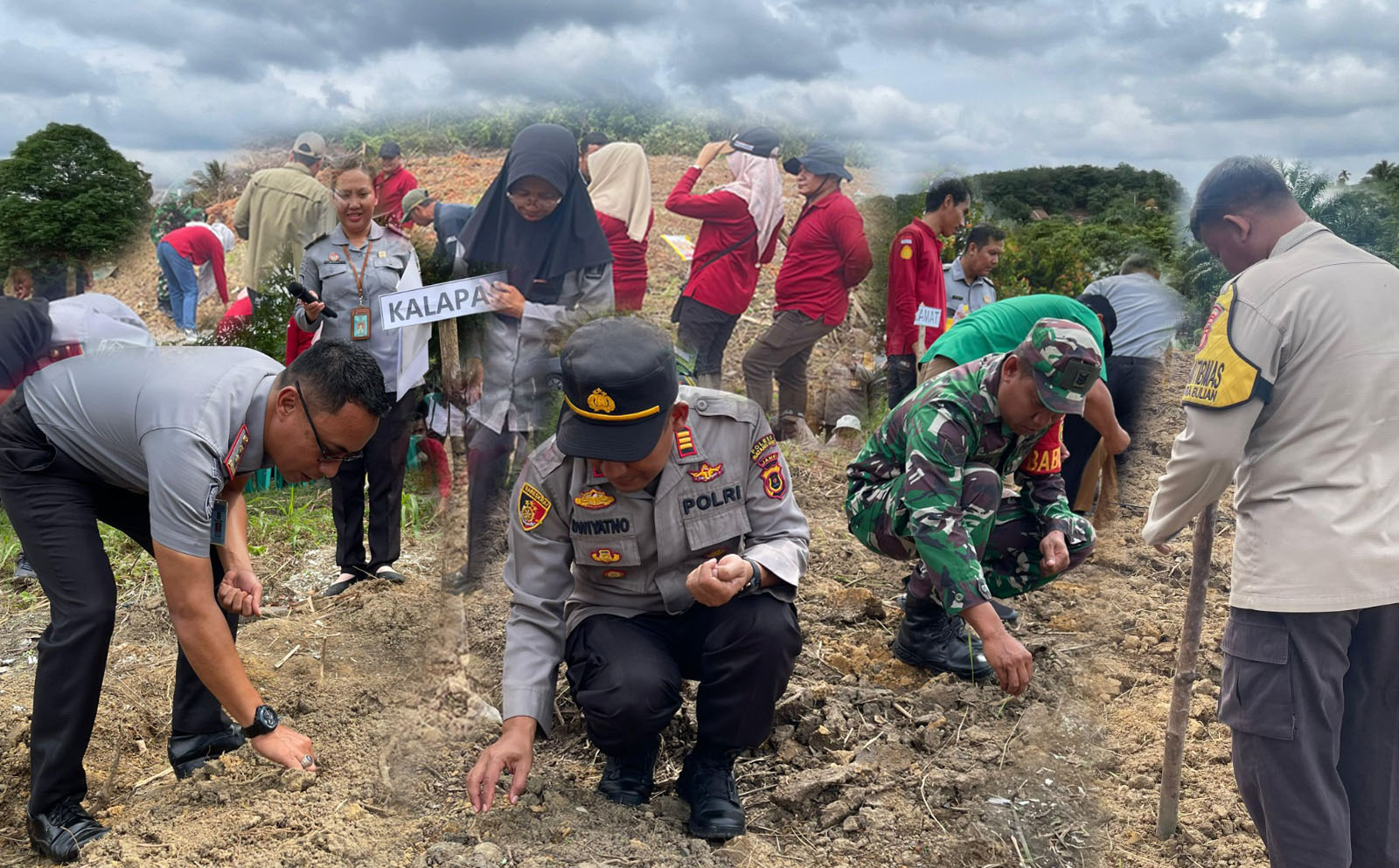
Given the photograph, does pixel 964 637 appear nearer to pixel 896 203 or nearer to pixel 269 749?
pixel 269 749

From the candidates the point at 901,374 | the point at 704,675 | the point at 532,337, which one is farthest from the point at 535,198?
the point at 901,374

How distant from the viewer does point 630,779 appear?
244 centimetres

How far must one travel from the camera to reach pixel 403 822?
2449 mm

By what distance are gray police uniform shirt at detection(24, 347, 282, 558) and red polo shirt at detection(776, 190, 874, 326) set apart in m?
2.71

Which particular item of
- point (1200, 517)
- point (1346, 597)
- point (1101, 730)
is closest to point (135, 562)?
point (1101, 730)

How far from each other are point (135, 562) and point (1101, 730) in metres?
4.11

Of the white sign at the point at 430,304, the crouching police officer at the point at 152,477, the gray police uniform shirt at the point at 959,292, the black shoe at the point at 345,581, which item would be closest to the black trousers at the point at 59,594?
the crouching police officer at the point at 152,477

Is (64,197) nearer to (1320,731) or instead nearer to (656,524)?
(656,524)

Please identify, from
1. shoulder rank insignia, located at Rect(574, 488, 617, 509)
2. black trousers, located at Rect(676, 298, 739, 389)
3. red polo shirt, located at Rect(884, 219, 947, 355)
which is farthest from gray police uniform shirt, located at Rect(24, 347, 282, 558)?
red polo shirt, located at Rect(884, 219, 947, 355)

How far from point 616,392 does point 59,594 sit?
4.74ft

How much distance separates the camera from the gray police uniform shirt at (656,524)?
2.27 meters

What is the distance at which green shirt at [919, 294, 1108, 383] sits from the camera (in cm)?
359

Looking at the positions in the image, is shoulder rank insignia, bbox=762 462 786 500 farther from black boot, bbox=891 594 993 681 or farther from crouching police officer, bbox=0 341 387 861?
black boot, bbox=891 594 993 681

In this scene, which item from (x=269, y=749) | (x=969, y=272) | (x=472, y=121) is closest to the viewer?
(x=269, y=749)
